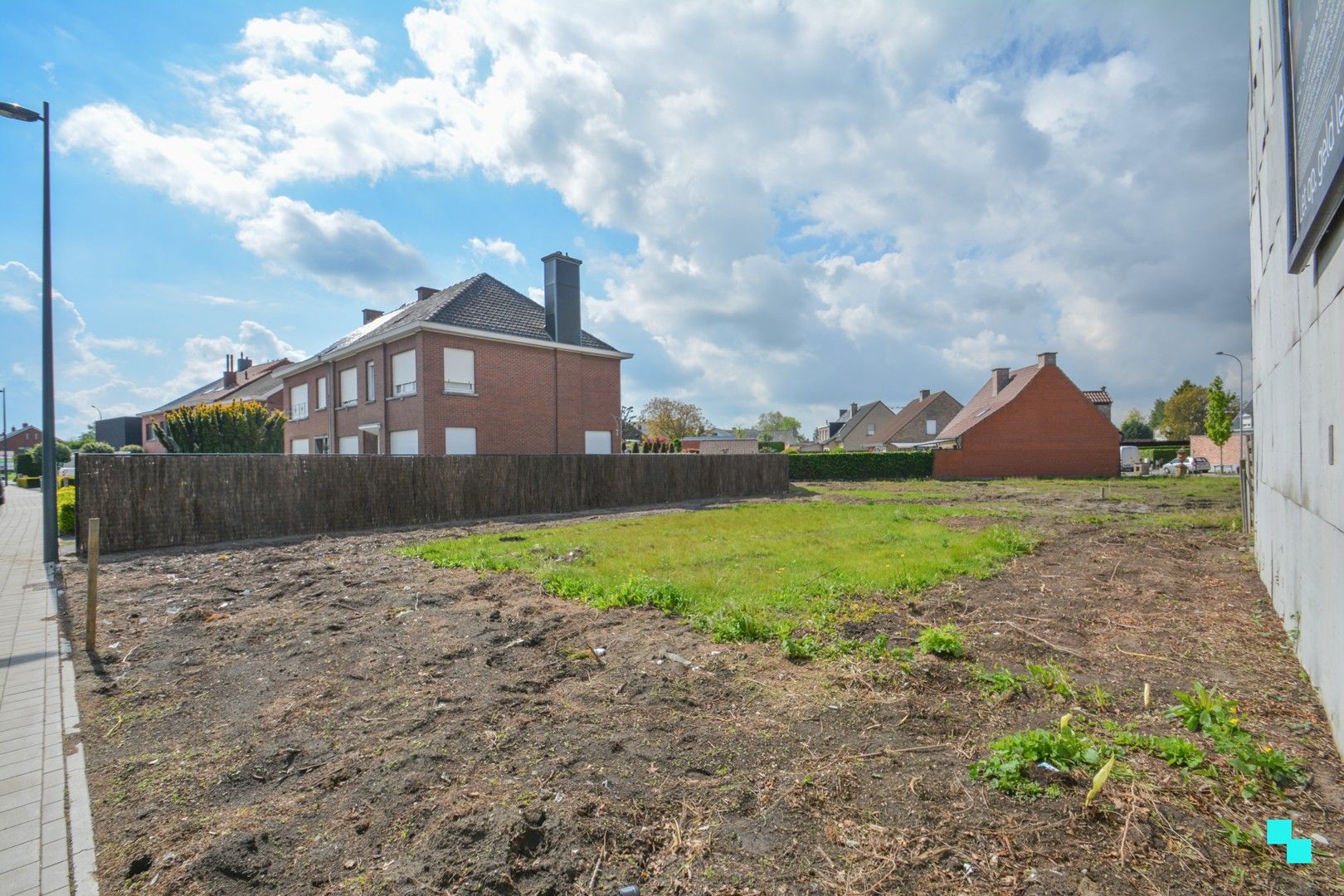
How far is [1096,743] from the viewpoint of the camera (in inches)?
128

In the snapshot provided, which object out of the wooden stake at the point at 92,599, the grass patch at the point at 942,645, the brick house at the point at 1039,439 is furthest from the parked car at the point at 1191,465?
the wooden stake at the point at 92,599

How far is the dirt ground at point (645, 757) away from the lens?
2.43 m

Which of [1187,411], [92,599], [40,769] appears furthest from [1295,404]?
[1187,411]

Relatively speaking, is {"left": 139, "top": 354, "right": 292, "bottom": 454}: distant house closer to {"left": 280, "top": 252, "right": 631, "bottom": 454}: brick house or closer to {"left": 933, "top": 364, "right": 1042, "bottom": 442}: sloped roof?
{"left": 280, "top": 252, "right": 631, "bottom": 454}: brick house

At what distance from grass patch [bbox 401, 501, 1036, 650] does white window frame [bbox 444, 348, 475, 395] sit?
941cm

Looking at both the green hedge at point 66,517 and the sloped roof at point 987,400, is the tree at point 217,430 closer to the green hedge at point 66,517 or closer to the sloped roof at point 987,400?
the green hedge at point 66,517

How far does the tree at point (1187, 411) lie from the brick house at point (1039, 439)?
129 feet

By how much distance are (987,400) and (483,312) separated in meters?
35.5

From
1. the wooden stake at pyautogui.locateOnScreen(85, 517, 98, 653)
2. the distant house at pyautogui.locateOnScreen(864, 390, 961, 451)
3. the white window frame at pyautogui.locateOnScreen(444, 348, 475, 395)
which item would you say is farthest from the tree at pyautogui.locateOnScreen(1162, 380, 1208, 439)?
the wooden stake at pyautogui.locateOnScreen(85, 517, 98, 653)

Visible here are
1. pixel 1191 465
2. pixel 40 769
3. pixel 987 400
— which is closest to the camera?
pixel 40 769

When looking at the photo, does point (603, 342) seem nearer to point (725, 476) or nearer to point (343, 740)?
point (725, 476)

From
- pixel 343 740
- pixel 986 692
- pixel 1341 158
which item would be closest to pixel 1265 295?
pixel 1341 158

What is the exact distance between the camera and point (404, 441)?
71.9 feet

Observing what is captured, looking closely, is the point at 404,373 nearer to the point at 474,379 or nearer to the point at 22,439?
the point at 474,379
